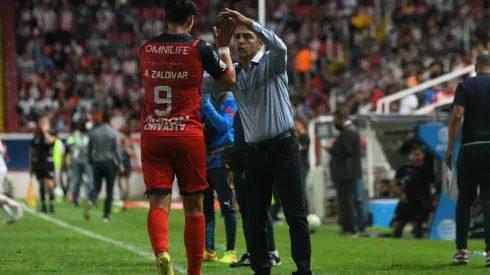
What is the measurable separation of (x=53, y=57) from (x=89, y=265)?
28.9 m

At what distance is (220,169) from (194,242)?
12.1ft

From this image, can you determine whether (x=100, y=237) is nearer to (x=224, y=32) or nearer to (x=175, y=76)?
(x=175, y=76)

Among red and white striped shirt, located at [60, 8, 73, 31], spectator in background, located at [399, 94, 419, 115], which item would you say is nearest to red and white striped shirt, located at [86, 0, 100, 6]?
red and white striped shirt, located at [60, 8, 73, 31]

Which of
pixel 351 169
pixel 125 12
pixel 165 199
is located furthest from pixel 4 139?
pixel 165 199

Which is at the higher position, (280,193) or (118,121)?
(280,193)

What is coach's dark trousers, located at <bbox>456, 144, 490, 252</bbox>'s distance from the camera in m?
12.5

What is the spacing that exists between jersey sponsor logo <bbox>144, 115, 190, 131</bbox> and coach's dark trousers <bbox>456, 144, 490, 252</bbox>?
14.6 ft

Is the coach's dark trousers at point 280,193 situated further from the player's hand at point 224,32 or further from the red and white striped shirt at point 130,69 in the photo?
the red and white striped shirt at point 130,69

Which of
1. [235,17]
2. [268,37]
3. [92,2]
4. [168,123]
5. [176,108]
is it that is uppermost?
[92,2]

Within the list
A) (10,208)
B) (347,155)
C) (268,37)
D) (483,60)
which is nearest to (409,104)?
(347,155)

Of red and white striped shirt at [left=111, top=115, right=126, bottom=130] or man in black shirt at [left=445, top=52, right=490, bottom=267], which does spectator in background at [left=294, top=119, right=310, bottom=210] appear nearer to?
man in black shirt at [left=445, top=52, right=490, bottom=267]

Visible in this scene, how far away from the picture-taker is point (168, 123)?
909 cm

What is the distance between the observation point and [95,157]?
22906 mm

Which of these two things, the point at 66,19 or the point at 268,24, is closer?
the point at 66,19
